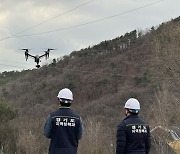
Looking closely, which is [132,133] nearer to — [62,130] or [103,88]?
[62,130]

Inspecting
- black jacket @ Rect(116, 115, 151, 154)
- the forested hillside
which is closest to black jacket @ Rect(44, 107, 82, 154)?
black jacket @ Rect(116, 115, 151, 154)

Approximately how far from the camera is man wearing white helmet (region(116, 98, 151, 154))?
8578 millimetres

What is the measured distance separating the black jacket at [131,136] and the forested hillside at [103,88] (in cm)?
2544

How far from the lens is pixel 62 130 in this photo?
8422 millimetres

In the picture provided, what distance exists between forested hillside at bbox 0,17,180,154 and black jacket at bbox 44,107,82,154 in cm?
2597

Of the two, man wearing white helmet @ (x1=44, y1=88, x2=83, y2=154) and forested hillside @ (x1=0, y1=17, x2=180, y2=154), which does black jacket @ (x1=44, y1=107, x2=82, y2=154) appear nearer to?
man wearing white helmet @ (x1=44, y1=88, x2=83, y2=154)

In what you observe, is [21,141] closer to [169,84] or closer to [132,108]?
[169,84]

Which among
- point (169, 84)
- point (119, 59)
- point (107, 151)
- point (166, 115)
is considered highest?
point (119, 59)

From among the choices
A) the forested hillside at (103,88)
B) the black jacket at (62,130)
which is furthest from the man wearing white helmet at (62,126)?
the forested hillside at (103,88)

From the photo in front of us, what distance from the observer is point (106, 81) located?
10269cm

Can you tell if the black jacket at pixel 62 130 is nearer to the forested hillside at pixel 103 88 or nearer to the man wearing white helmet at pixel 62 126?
the man wearing white helmet at pixel 62 126

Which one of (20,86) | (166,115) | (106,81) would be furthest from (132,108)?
(20,86)

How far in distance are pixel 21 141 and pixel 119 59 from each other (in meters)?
54.3

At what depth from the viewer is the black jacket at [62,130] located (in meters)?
8.39
